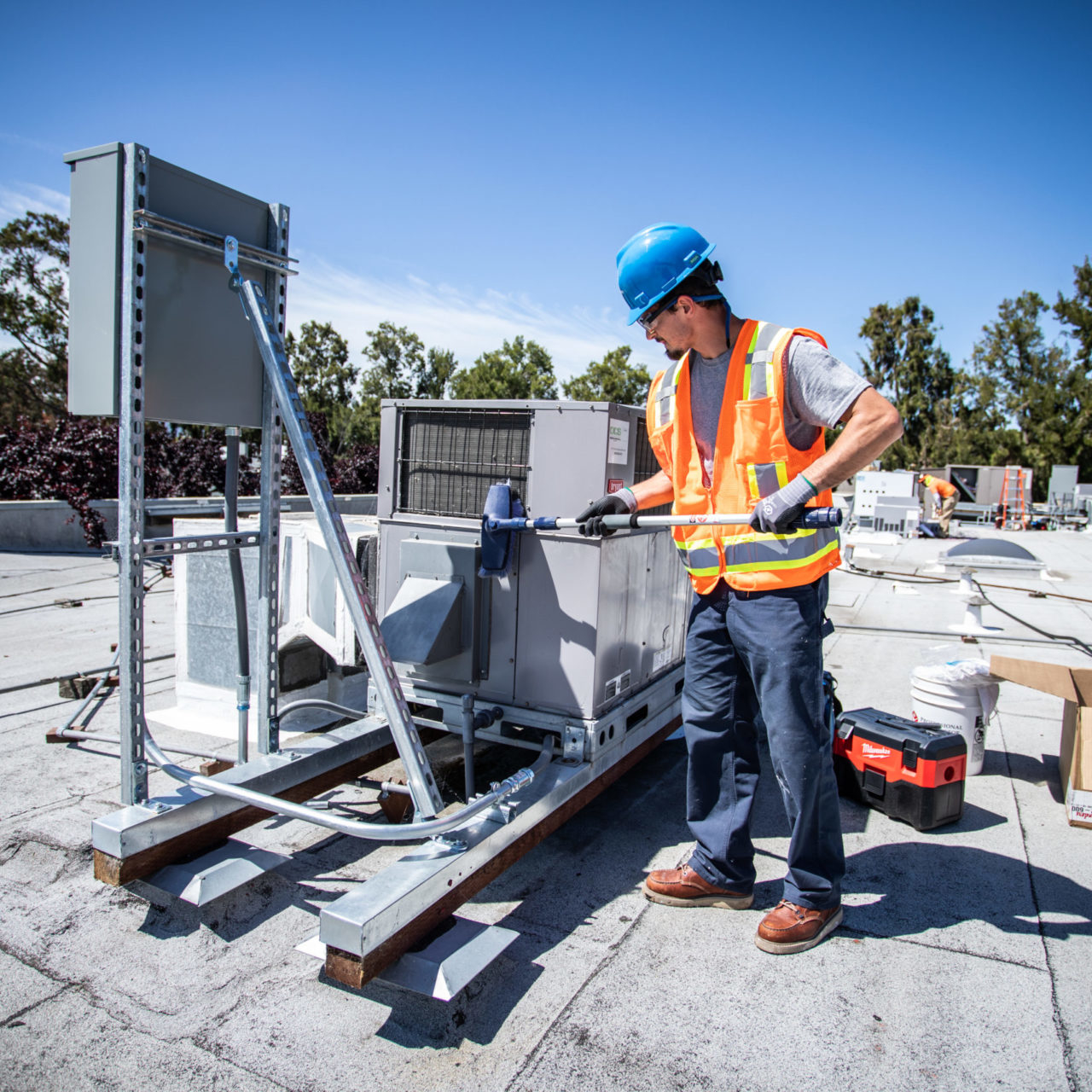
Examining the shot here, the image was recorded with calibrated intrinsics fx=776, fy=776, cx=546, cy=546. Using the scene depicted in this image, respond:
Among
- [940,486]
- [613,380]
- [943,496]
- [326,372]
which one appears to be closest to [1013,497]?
[943,496]

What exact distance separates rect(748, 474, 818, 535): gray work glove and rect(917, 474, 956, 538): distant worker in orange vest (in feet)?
60.7

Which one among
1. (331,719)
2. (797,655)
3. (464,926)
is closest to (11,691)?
(331,719)

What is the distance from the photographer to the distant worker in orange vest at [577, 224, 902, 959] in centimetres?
233

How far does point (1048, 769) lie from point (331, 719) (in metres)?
3.88

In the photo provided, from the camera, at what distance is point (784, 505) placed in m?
2.21

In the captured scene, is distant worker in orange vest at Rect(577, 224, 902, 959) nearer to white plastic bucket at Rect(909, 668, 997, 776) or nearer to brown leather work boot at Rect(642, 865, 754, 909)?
brown leather work boot at Rect(642, 865, 754, 909)

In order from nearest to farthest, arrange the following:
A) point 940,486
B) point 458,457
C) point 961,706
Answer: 1. point 458,457
2. point 961,706
3. point 940,486

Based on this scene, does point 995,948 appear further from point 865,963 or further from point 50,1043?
point 50,1043

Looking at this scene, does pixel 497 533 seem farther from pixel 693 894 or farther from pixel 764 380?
pixel 693 894

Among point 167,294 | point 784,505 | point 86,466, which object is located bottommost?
point 784,505

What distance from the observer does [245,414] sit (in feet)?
9.83

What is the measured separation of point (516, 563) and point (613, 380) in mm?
31603

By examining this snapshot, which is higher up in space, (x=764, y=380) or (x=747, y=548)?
(x=764, y=380)

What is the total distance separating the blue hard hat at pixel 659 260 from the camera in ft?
8.19
